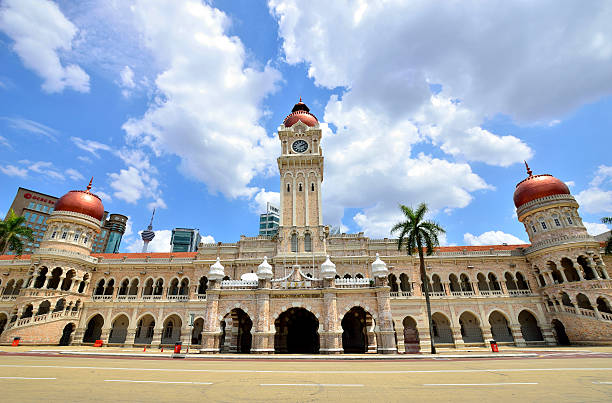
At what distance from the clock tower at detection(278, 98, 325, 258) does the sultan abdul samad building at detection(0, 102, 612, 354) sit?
0.15 m

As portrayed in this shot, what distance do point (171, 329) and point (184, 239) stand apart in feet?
382

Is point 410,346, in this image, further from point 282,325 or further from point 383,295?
point 282,325

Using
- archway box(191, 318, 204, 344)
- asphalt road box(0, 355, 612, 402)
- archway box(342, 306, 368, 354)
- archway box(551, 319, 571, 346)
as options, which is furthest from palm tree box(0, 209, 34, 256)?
archway box(551, 319, 571, 346)

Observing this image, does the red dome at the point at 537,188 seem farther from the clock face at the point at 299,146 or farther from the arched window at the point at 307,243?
the clock face at the point at 299,146

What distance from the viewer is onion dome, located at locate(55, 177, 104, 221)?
37.0 meters

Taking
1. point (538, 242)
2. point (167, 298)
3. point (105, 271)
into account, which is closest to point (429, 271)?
point (538, 242)

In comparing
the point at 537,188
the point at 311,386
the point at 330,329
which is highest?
the point at 537,188

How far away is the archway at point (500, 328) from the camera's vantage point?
1273 inches

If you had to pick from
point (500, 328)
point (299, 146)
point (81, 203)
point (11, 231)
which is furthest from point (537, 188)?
point (11, 231)

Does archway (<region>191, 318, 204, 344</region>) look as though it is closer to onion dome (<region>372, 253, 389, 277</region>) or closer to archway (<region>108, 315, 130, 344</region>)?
archway (<region>108, 315, 130, 344</region>)

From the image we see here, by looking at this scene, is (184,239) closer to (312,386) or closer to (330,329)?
(330,329)

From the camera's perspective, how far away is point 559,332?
103 ft

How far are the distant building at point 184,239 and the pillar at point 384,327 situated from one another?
135 metres

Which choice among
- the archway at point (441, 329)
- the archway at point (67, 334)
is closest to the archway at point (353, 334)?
the archway at point (441, 329)
